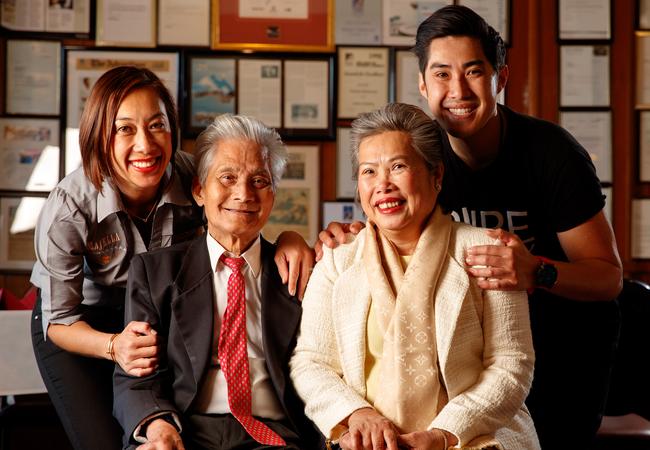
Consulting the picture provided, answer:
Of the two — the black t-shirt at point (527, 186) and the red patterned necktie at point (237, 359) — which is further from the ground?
the black t-shirt at point (527, 186)

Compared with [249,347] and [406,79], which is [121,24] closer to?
[406,79]

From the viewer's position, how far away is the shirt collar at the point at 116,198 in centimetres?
215

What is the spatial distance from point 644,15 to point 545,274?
2519 millimetres

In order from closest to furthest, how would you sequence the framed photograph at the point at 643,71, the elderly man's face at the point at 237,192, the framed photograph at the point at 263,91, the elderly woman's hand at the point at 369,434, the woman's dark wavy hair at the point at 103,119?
the elderly woman's hand at the point at 369,434 → the elderly man's face at the point at 237,192 → the woman's dark wavy hair at the point at 103,119 → the framed photograph at the point at 263,91 → the framed photograph at the point at 643,71

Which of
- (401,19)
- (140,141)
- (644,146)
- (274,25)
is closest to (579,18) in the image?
(644,146)

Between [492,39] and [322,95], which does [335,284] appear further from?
[322,95]

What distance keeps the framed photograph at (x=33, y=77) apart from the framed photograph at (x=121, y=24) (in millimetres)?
243

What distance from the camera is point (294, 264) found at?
2037mm

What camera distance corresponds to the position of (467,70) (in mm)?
2209

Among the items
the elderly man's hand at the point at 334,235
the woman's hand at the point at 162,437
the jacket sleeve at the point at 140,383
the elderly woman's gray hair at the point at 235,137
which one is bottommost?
the woman's hand at the point at 162,437

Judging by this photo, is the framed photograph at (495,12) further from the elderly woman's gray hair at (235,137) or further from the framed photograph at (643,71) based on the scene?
the elderly woman's gray hair at (235,137)

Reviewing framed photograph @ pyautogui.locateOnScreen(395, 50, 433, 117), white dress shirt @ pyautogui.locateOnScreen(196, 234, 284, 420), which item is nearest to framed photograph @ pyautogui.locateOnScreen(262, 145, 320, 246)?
framed photograph @ pyautogui.locateOnScreen(395, 50, 433, 117)

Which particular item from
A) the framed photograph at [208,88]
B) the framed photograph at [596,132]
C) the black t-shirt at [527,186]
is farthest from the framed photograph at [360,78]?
the black t-shirt at [527,186]

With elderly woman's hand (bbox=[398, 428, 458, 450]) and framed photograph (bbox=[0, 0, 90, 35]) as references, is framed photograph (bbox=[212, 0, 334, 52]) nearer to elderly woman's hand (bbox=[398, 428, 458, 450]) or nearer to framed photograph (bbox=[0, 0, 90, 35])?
framed photograph (bbox=[0, 0, 90, 35])
